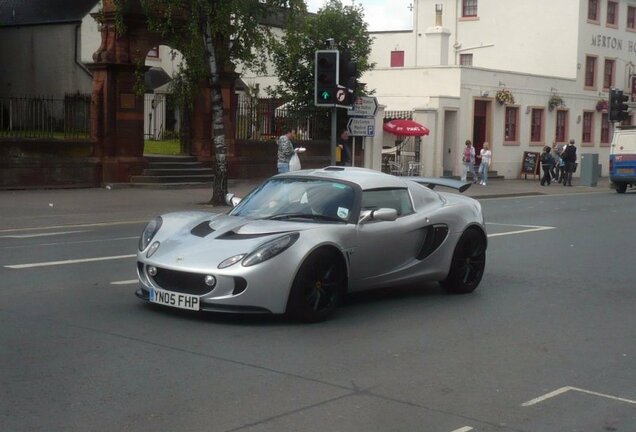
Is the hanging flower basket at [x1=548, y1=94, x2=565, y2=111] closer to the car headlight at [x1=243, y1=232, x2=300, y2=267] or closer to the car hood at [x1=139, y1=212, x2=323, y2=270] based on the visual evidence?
the car hood at [x1=139, y1=212, x2=323, y2=270]

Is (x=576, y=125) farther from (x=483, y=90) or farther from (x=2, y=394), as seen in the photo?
(x=2, y=394)

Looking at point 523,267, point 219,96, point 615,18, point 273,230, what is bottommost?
point 523,267

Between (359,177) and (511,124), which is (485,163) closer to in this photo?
(511,124)

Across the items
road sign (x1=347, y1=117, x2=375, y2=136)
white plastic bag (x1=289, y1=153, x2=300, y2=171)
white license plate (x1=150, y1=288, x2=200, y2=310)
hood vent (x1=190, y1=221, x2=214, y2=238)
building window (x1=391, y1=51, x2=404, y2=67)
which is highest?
building window (x1=391, y1=51, x2=404, y2=67)

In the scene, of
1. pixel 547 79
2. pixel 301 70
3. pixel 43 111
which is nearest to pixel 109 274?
pixel 43 111

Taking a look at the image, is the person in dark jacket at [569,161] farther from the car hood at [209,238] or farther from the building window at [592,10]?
the car hood at [209,238]

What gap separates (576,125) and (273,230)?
4287 cm

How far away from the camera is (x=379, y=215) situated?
31.1 ft

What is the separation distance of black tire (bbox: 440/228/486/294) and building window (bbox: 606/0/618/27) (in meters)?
43.1

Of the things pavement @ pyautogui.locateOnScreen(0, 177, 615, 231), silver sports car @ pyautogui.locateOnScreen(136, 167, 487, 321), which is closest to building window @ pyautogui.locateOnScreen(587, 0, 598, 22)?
pavement @ pyautogui.locateOnScreen(0, 177, 615, 231)

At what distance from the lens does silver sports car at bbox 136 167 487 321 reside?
861 cm

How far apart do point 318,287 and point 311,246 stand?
0.41m

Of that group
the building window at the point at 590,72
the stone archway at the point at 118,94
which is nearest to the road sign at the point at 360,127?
the stone archway at the point at 118,94

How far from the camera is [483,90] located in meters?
42.0
